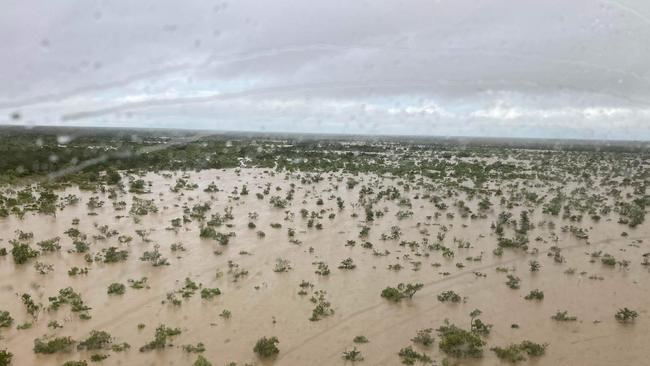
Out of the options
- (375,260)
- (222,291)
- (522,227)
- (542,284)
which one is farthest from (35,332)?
(522,227)

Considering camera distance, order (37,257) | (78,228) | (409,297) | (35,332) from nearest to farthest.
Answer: (35,332) → (409,297) → (37,257) → (78,228)

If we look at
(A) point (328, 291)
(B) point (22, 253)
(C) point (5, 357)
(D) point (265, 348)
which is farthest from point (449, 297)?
(B) point (22, 253)

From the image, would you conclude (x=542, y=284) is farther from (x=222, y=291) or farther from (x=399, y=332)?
(x=222, y=291)

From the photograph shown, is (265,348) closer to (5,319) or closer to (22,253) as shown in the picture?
(5,319)

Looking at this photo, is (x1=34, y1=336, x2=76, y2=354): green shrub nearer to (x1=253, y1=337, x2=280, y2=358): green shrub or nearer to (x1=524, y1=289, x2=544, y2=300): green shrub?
(x1=253, y1=337, x2=280, y2=358): green shrub

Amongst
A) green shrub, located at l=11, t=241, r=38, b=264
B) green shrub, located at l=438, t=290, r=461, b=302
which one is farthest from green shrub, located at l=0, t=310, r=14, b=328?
green shrub, located at l=438, t=290, r=461, b=302

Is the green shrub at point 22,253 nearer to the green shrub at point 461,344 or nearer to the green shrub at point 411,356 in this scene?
the green shrub at point 411,356

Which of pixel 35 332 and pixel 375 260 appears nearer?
pixel 35 332

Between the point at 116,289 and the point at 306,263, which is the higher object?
the point at 306,263
